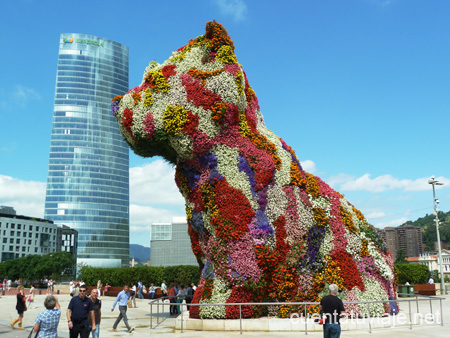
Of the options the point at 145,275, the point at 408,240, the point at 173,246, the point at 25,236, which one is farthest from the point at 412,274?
the point at 408,240

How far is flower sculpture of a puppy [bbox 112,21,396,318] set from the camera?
45.7ft

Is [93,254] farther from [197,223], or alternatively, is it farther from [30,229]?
[197,223]

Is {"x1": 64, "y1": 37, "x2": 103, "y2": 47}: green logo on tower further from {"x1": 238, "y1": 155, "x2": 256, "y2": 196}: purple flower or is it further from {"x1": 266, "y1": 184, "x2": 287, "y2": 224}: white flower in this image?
{"x1": 266, "y1": 184, "x2": 287, "y2": 224}: white flower

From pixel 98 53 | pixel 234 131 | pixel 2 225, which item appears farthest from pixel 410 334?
pixel 98 53

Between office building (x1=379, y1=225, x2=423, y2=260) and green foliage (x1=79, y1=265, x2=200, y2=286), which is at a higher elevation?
office building (x1=379, y1=225, x2=423, y2=260)

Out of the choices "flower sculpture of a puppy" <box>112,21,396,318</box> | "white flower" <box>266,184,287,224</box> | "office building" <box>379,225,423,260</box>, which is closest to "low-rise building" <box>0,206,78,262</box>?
"flower sculpture of a puppy" <box>112,21,396,318</box>

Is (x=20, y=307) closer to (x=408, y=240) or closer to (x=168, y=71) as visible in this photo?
(x=168, y=71)

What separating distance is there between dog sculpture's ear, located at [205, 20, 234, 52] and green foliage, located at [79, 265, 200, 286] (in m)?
23.3

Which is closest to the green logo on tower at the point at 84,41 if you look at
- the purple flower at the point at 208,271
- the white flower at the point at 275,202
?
the white flower at the point at 275,202

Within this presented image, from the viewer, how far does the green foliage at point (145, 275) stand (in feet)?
121

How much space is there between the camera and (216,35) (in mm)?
15781

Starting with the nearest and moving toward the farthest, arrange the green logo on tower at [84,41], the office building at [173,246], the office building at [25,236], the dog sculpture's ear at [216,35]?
the dog sculpture's ear at [216,35], the office building at [173,246], the office building at [25,236], the green logo on tower at [84,41]

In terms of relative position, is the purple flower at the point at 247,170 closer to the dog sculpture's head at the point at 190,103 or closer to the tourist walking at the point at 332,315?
the dog sculpture's head at the point at 190,103

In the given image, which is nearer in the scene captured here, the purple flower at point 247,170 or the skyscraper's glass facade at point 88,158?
the purple flower at point 247,170
